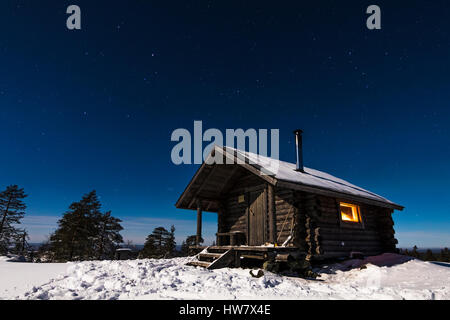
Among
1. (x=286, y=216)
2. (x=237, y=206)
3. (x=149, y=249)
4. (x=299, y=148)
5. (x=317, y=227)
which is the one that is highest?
(x=299, y=148)

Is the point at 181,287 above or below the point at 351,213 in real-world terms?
below

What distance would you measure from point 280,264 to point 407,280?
3.64 meters

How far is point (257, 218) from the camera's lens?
12.1 meters

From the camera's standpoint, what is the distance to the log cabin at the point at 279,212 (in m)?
8.93

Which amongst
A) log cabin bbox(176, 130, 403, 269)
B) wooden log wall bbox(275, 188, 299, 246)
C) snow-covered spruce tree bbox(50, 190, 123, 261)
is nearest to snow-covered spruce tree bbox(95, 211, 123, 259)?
snow-covered spruce tree bbox(50, 190, 123, 261)

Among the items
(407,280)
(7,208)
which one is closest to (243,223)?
(407,280)

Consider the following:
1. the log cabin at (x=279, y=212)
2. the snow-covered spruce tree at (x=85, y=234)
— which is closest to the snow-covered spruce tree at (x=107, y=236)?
the snow-covered spruce tree at (x=85, y=234)

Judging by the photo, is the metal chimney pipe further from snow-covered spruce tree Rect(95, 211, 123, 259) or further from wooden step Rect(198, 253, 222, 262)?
snow-covered spruce tree Rect(95, 211, 123, 259)

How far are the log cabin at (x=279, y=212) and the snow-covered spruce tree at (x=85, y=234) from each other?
68.7 feet

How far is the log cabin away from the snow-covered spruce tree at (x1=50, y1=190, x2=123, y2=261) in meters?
20.9

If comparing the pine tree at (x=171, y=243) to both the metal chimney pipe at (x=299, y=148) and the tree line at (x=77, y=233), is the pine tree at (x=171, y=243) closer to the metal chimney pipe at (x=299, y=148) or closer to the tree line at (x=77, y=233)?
the tree line at (x=77, y=233)

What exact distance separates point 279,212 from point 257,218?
52.3 inches

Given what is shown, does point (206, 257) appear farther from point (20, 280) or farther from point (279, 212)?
point (20, 280)

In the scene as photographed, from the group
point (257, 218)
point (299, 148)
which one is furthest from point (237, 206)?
point (299, 148)
